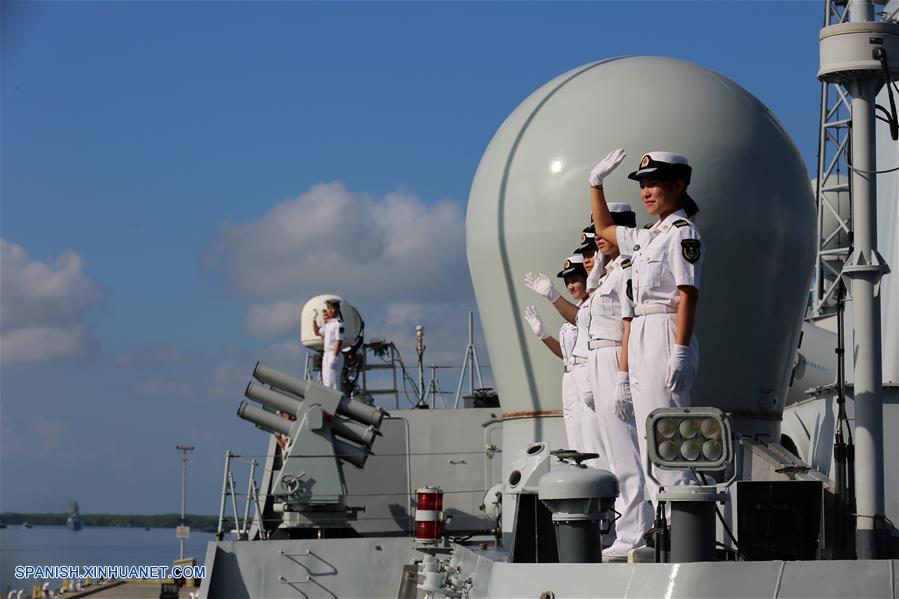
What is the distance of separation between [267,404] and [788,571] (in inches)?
413

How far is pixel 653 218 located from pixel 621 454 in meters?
4.53

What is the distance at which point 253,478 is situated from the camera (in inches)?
568

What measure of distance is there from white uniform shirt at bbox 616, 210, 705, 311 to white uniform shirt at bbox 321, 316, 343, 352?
393 inches

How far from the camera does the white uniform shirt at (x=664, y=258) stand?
19.3 feet

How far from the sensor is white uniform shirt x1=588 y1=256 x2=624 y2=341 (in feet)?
24.2

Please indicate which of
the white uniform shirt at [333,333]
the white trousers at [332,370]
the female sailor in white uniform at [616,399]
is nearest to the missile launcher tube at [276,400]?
the white trousers at [332,370]

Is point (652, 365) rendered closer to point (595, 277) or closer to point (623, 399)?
point (623, 399)

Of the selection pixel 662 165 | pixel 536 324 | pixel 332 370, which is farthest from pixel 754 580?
pixel 332 370

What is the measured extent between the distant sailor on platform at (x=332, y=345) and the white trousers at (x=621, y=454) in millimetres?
8508

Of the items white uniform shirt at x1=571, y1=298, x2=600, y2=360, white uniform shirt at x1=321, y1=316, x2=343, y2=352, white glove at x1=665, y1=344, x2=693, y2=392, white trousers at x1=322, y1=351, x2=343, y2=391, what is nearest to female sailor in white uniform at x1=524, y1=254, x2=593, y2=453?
white uniform shirt at x1=571, y1=298, x2=600, y2=360

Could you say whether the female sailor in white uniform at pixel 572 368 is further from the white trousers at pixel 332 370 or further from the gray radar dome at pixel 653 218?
the white trousers at pixel 332 370

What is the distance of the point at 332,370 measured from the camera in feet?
51.7

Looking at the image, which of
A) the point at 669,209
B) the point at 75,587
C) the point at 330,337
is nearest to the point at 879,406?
the point at 669,209

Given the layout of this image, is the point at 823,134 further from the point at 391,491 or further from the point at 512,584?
the point at 512,584
